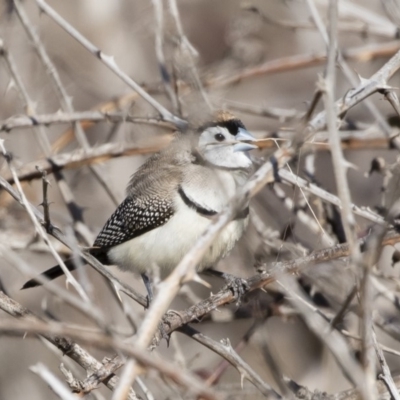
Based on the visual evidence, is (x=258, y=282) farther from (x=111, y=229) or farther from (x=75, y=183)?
(x=75, y=183)

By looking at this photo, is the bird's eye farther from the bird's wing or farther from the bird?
the bird's wing

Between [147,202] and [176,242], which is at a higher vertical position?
[147,202]

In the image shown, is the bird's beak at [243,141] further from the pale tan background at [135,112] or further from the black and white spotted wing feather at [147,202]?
the pale tan background at [135,112]

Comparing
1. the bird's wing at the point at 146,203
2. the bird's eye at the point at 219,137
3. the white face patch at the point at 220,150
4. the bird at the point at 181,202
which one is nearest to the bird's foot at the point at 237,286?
the bird at the point at 181,202

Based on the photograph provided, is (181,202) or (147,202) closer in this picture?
(181,202)

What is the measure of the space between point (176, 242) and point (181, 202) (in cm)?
23

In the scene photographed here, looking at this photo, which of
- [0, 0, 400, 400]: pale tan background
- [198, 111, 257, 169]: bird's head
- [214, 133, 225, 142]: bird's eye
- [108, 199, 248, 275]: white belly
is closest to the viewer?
[108, 199, 248, 275]: white belly

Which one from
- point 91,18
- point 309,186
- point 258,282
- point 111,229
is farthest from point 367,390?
point 91,18

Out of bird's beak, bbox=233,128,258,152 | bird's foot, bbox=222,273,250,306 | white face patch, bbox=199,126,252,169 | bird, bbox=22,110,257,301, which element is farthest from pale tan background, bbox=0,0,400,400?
bird's beak, bbox=233,128,258,152

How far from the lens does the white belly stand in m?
4.26

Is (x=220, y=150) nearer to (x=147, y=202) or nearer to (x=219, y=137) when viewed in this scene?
(x=219, y=137)

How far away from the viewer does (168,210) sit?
4422 mm

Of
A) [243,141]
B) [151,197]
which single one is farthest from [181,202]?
[243,141]

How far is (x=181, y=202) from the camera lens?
438cm
